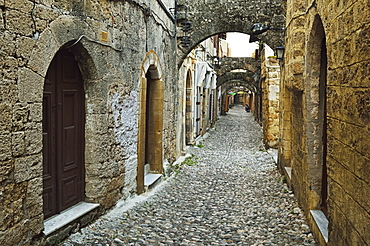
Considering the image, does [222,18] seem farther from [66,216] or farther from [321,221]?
[66,216]

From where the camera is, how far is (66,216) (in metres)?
3.93

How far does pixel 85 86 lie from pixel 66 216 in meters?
1.43

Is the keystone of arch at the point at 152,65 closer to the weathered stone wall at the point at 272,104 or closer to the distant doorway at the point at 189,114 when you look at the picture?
the distant doorway at the point at 189,114

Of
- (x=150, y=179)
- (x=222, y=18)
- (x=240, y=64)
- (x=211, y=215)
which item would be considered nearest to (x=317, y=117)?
(x=211, y=215)

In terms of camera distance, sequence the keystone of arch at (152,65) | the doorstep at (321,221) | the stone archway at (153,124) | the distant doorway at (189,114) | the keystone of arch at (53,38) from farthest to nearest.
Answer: the distant doorway at (189,114)
the stone archway at (153,124)
the keystone of arch at (152,65)
the doorstep at (321,221)
the keystone of arch at (53,38)

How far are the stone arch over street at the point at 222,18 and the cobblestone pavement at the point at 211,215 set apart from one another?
279 cm

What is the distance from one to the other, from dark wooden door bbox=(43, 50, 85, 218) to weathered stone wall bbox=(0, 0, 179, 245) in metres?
0.10

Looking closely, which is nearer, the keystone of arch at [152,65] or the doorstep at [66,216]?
the doorstep at [66,216]

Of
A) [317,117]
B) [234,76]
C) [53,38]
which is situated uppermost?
[234,76]

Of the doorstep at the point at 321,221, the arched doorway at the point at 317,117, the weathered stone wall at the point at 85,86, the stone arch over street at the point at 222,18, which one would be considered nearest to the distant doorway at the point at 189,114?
the stone arch over street at the point at 222,18

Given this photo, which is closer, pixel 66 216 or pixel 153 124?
pixel 66 216

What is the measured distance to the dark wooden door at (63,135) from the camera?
12.4ft

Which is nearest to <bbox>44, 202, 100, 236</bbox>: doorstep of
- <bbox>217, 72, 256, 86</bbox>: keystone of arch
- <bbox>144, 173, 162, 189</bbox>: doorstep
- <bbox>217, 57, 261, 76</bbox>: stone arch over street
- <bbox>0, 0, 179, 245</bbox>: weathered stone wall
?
<bbox>0, 0, 179, 245</bbox>: weathered stone wall

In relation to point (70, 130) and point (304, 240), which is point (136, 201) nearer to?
point (70, 130)
